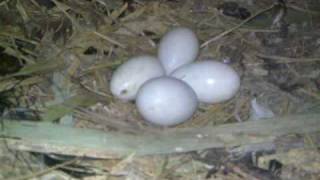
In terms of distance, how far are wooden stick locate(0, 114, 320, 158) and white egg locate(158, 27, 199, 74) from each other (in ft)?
0.66

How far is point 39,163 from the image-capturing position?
5.66 feet

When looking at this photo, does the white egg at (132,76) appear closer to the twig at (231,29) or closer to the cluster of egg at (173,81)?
the cluster of egg at (173,81)

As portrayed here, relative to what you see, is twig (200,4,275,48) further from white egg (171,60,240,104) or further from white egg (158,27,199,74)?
white egg (171,60,240,104)

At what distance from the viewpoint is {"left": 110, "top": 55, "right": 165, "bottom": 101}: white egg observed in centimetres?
189

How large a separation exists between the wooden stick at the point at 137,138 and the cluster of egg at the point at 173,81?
0.18 feet

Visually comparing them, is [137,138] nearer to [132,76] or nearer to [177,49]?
[132,76]

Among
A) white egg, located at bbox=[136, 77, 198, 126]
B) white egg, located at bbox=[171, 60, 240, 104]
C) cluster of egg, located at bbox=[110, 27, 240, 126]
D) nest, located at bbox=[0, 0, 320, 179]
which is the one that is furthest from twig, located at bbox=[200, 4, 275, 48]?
white egg, located at bbox=[136, 77, 198, 126]

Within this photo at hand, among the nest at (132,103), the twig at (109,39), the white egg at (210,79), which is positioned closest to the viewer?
the nest at (132,103)

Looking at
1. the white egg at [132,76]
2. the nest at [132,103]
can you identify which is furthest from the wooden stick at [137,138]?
the white egg at [132,76]

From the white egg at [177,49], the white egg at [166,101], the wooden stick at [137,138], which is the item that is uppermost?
the white egg at [177,49]

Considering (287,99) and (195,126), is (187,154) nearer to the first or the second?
(195,126)

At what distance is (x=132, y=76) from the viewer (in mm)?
1896

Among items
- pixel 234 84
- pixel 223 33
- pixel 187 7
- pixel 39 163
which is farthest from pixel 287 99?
pixel 39 163

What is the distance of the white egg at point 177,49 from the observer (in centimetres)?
196
